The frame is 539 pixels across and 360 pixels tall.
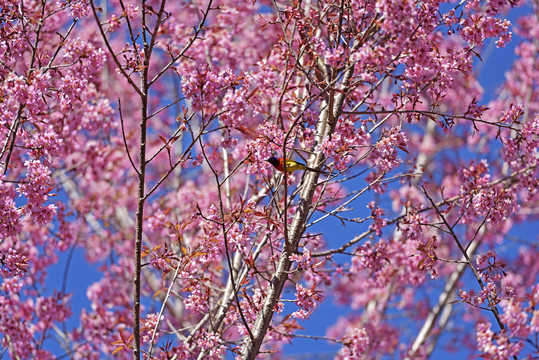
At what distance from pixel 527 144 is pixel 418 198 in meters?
4.73

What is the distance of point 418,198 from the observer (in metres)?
9.29

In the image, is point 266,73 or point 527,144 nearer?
point 527,144

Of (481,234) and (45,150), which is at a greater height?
(481,234)

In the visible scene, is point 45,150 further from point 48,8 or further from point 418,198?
point 418,198

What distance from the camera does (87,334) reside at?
23.2 ft

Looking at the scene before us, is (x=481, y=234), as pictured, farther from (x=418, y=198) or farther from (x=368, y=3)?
(x=368, y=3)

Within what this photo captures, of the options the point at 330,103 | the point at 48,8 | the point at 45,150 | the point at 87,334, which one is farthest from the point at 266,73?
the point at 87,334

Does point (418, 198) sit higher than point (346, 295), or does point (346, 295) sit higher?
point (346, 295)

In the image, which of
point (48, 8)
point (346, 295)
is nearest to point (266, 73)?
point (48, 8)

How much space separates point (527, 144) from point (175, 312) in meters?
5.87

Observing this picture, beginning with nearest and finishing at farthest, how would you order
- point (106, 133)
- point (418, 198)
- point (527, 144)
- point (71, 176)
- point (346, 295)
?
point (527, 144), point (106, 133), point (71, 176), point (418, 198), point (346, 295)

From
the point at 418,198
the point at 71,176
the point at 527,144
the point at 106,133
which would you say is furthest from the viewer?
the point at 418,198

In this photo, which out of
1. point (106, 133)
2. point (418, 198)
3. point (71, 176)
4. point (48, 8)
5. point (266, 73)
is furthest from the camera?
point (418, 198)

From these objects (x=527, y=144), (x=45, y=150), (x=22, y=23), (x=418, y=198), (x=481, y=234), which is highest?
(x=418, y=198)
